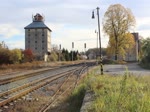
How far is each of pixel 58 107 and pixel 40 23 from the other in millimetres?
136562

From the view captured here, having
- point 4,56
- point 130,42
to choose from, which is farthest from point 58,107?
point 130,42

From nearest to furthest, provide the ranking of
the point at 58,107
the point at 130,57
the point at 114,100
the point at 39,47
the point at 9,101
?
the point at 114,100, the point at 58,107, the point at 9,101, the point at 130,57, the point at 39,47

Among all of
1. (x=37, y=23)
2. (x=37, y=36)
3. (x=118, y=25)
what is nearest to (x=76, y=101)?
(x=118, y=25)

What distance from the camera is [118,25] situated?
91250mm

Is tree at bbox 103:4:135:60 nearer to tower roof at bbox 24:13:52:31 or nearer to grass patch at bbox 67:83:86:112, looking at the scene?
tower roof at bbox 24:13:52:31

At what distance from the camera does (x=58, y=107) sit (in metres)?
15.6

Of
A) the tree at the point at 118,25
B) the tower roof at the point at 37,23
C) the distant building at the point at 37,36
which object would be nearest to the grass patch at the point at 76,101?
the tree at the point at 118,25

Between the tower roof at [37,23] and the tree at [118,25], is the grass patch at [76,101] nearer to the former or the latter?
the tree at [118,25]

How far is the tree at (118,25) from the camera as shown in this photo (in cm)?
9081

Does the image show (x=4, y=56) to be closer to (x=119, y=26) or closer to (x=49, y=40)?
(x=119, y=26)

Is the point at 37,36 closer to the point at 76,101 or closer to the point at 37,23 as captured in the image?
the point at 37,23

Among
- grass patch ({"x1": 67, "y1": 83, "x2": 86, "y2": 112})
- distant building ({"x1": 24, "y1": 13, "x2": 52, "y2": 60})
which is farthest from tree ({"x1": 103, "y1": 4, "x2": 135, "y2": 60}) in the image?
grass patch ({"x1": 67, "y1": 83, "x2": 86, "y2": 112})

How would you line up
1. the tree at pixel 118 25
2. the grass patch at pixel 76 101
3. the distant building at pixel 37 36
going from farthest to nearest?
the distant building at pixel 37 36 < the tree at pixel 118 25 < the grass patch at pixel 76 101

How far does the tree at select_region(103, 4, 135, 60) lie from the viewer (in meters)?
90.8
